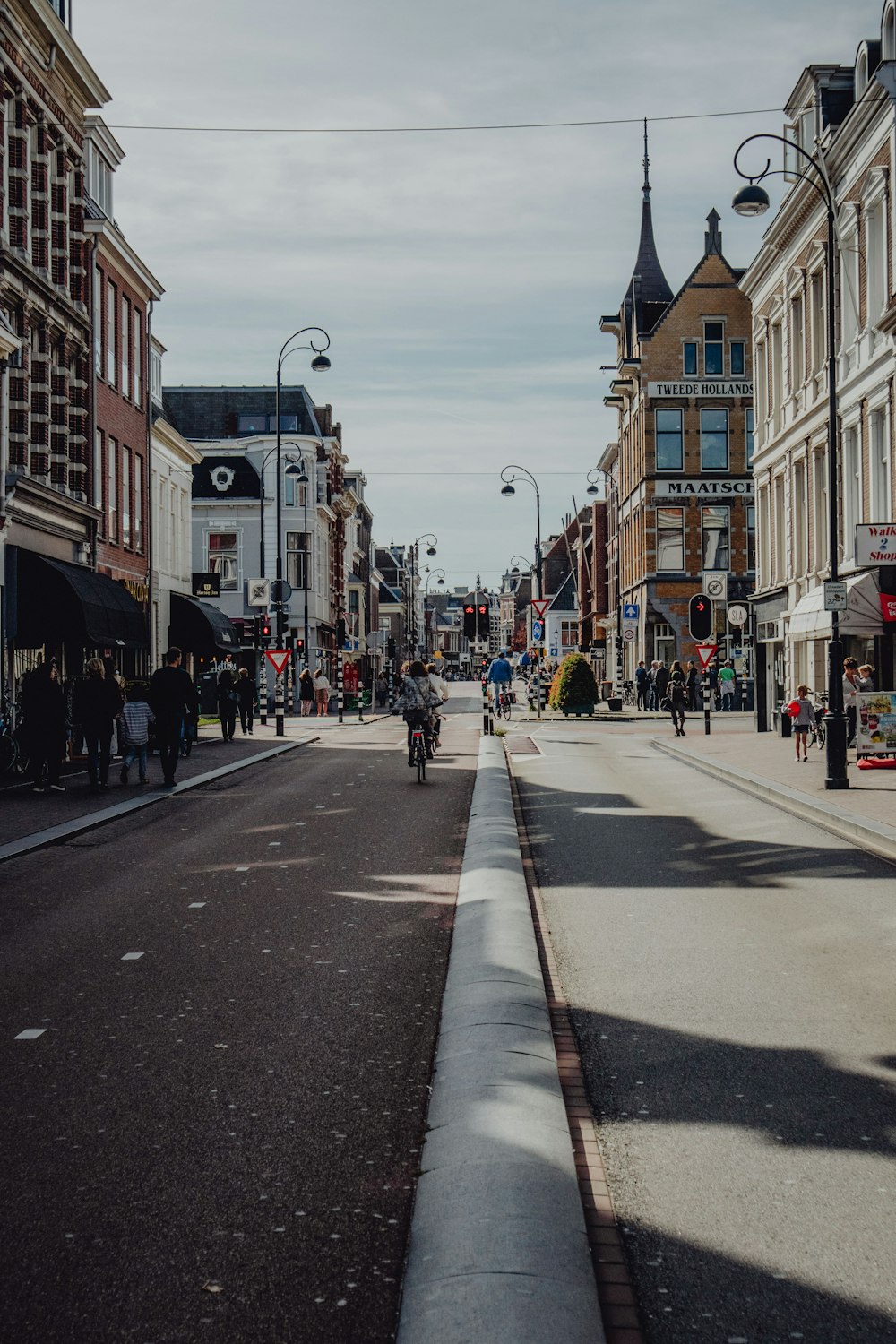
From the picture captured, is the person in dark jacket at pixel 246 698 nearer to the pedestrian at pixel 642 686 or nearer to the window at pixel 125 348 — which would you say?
the window at pixel 125 348

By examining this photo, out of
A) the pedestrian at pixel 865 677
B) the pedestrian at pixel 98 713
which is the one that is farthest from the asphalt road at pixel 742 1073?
the pedestrian at pixel 865 677

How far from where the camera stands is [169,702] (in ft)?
62.6

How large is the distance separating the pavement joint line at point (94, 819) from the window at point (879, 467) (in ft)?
42.8

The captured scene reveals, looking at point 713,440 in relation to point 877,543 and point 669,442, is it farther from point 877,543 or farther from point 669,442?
point 877,543

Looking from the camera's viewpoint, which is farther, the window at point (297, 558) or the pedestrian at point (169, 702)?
the window at point (297, 558)

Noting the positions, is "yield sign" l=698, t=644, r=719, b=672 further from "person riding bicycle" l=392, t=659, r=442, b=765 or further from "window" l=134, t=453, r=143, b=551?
"window" l=134, t=453, r=143, b=551

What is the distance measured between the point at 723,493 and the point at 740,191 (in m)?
43.7

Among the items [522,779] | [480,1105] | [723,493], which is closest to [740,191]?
[522,779]

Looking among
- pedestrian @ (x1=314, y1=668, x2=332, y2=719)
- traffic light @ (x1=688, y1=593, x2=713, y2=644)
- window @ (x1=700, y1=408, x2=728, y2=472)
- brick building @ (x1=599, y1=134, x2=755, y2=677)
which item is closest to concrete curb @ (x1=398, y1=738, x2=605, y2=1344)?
traffic light @ (x1=688, y1=593, x2=713, y2=644)

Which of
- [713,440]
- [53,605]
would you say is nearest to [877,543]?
[53,605]

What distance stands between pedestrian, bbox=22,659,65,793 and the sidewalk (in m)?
9.48

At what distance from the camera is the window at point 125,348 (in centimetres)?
3638

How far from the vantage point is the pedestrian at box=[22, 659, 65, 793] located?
62.5 ft

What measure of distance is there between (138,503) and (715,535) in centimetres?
3164
